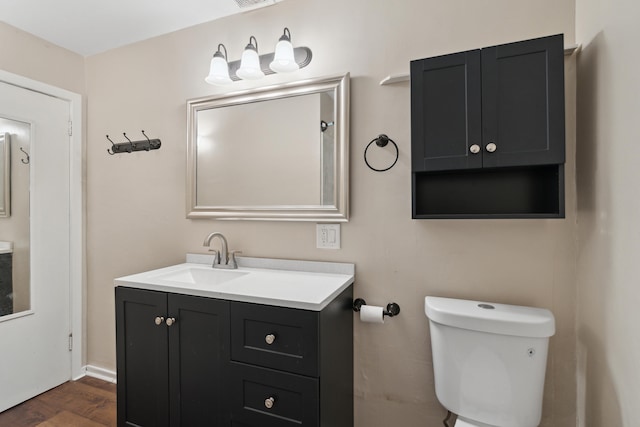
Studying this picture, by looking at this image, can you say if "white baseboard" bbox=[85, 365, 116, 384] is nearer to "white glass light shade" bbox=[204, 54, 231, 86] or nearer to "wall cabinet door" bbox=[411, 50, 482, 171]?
"white glass light shade" bbox=[204, 54, 231, 86]

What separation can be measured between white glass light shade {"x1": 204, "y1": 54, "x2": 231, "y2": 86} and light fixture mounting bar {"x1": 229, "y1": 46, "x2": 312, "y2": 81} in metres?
0.05

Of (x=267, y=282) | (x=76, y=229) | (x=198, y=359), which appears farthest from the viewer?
(x=76, y=229)

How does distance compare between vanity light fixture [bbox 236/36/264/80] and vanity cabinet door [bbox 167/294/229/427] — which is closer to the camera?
vanity cabinet door [bbox 167/294/229/427]

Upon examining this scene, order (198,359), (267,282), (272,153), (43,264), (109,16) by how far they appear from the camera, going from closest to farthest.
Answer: (198,359) < (267,282) < (272,153) < (109,16) < (43,264)

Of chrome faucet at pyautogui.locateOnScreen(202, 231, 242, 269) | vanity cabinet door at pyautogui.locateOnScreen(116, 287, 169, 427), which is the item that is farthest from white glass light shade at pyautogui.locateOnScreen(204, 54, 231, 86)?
vanity cabinet door at pyautogui.locateOnScreen(116, 287, 169, 427)

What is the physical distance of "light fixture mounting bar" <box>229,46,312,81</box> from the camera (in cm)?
156

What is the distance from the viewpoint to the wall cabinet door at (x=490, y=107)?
3.51ft

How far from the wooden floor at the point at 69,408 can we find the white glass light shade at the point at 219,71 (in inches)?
78.4

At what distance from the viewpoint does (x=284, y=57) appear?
147 cm

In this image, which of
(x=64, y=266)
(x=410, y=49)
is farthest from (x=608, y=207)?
(x=64, y=266)

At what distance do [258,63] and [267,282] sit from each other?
1094 mm

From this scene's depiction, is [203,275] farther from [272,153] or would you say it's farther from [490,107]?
[490,107]

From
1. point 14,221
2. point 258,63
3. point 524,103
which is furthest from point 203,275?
point 524,103

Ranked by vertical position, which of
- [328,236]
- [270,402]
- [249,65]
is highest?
[249,65]
